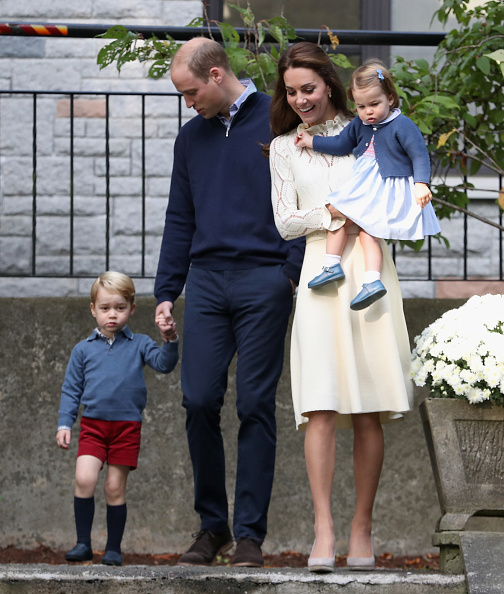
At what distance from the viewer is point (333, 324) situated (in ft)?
11.1

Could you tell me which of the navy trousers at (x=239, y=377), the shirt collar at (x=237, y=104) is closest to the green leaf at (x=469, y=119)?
the shirt collar at (x=237, y=104)

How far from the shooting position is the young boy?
13.0 ft

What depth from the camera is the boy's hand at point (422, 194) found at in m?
3.23

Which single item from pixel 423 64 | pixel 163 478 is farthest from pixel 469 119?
pixel 163 478

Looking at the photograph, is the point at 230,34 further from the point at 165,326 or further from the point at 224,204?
the point at 165,326

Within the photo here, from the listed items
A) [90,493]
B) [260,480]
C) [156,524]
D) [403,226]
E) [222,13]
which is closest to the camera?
[403,226]

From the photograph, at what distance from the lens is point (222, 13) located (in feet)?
22.4

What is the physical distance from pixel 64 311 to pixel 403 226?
7.68 ft

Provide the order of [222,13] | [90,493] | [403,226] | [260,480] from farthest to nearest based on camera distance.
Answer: [222,13] → [90,493] → [260,480] → [403,226]

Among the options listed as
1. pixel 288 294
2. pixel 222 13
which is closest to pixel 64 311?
pixel 288 294

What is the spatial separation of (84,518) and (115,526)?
0.41 ft

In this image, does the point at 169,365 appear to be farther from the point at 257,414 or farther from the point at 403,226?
the point at 403,226

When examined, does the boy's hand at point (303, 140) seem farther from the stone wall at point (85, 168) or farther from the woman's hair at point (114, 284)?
the stone wall at point (85, 168)

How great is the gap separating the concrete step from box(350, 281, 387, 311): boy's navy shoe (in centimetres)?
83
